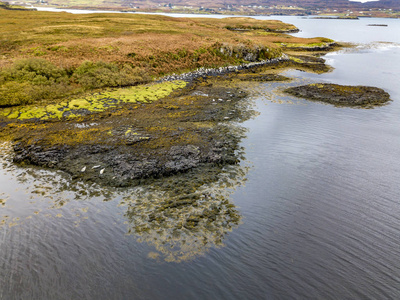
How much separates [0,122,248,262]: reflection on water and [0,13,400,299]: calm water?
0.08 metres

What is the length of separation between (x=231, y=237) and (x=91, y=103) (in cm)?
2514

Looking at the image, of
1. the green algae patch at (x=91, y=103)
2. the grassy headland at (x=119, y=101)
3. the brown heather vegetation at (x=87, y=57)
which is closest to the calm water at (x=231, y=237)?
the grassy headland at (x=119, y=101)

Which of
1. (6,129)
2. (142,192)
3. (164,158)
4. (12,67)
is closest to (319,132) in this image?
(164,158)

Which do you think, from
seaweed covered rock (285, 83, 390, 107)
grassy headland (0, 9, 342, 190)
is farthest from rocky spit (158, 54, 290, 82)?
seaweed covered rock (285, 83, 390, 107)

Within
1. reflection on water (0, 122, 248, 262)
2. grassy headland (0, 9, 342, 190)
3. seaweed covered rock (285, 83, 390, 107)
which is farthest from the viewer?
seaweed covered rock (285, 83, 390, 107)

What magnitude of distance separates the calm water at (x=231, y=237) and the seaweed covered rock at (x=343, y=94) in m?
16.7

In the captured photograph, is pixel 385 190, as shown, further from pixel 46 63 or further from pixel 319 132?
pixel 46 63

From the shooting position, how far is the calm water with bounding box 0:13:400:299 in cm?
1098

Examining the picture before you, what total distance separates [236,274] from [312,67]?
57.8 m

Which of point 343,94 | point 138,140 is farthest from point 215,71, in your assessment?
point 138,140

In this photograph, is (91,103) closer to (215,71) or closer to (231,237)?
(231,237)

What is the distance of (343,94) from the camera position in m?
38.4

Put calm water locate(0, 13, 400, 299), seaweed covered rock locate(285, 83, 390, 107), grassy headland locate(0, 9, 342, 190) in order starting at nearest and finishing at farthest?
calm water locate(0, 13, 400, 299)
grassy headland locate(0, 9, 342, 190)
seaweed covered rock locate(285, 83, 390, 107)

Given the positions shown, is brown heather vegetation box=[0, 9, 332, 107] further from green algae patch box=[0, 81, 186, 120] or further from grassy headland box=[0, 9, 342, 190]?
green algae patch box=[0, 81, 186, 120]
